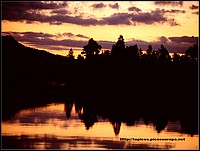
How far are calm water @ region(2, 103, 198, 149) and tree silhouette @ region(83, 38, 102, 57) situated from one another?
88.6 m

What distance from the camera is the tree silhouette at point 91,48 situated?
141875 millimetres

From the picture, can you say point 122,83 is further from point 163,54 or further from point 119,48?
point 163,54

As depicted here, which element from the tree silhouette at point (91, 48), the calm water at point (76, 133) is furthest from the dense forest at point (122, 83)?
the calm water at point (76, 133)

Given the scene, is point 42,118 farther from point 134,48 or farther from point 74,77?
point 74,77

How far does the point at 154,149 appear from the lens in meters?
34.6

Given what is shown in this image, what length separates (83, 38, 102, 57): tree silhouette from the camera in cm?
14188

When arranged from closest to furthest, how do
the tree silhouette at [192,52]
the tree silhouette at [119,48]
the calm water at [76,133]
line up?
the calm water at [76,133] → the tree silhouette at [119,48] → the tree silhouette at [192,52]

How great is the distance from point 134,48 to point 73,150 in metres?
98.3

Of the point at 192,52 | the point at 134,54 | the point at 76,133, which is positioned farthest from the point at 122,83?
the point at 76,133

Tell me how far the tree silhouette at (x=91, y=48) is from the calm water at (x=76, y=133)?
8860 cm

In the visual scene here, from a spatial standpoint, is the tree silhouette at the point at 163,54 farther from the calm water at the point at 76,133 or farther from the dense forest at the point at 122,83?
the calm water at the point at 76,133

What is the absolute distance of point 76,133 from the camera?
133ft

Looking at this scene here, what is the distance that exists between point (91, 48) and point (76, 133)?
10216 cm

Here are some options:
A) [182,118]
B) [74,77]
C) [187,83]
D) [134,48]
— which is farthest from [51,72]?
[182,118]
